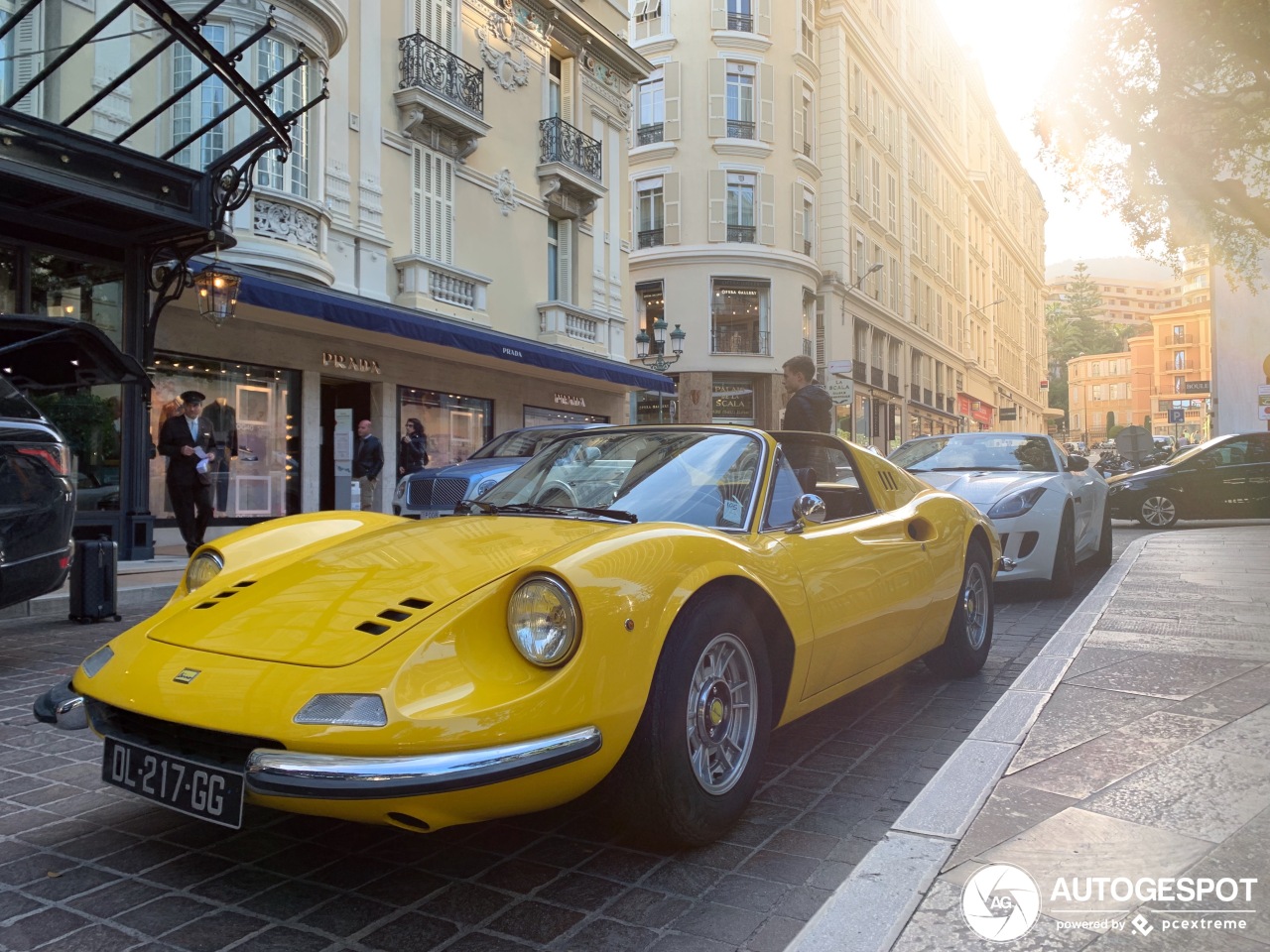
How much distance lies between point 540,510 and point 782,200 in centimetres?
3149

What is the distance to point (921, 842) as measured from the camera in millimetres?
2627

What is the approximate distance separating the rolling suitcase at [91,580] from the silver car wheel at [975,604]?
18.8ft

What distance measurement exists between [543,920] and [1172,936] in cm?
144

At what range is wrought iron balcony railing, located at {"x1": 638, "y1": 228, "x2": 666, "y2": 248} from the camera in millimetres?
32438

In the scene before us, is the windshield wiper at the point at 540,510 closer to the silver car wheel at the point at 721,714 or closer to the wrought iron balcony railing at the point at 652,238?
the silver car wheel at the point at 721,714

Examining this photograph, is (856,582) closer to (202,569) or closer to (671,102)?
(202,569)

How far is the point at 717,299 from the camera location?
105 ft

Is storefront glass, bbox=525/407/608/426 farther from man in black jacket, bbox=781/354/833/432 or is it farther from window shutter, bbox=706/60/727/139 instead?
window shutter, bbox=706/60/727/139

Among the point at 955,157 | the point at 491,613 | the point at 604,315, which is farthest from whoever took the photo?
the point at 955,157

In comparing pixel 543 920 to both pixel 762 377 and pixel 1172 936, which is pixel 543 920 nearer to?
pixel 1172 936

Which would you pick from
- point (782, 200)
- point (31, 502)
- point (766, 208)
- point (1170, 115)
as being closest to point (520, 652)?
point (31, 502)

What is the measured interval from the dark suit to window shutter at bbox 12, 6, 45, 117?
4098 mm

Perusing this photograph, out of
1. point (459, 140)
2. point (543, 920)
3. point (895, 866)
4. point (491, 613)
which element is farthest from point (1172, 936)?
point (459, 140)

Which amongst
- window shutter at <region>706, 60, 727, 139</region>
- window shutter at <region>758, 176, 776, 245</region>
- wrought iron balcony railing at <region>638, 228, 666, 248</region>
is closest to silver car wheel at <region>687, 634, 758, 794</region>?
wrought iron balcony railing at <region>638, 228, 666, 248</region>
